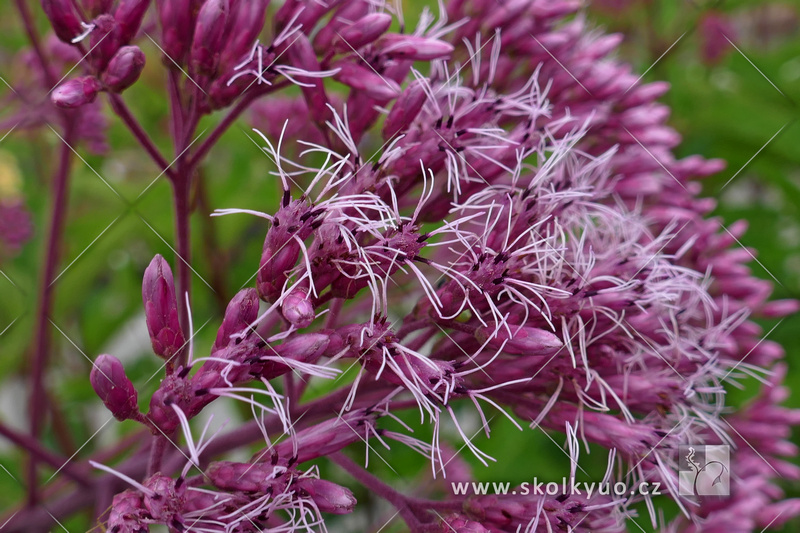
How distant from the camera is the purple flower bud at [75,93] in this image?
0.60 metres

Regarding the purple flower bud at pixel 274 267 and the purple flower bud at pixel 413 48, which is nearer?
the purple flower bud at pixel 274 267

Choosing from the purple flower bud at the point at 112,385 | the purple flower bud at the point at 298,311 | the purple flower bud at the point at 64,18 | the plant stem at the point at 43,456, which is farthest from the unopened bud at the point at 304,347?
the purple flower bud at the point at 64,18

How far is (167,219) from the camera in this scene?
39.1 inches

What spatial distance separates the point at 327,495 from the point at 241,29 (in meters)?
0.42

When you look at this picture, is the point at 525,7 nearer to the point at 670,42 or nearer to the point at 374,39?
the point at 374,39

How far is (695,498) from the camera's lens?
80cm

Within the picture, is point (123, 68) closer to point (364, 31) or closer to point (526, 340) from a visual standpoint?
point (364, 31)

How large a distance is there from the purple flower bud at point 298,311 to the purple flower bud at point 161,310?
10 cm

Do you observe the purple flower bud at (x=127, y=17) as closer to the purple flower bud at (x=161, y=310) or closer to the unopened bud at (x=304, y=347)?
the purple flower bud at (x=161, y=310)

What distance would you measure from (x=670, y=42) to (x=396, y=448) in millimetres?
955

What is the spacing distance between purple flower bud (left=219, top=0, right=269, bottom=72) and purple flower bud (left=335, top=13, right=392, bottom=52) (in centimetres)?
9

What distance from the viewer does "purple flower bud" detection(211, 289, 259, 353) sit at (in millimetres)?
549

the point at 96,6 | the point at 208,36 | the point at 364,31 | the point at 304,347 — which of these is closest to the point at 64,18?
the point at 96,6

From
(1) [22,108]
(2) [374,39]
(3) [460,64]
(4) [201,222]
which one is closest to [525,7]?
(3) [460,64]
